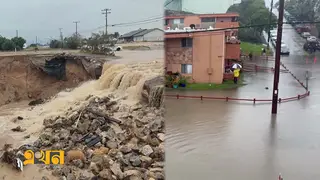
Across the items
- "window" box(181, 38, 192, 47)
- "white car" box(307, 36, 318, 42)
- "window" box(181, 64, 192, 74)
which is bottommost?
"window" box(181, 64, 192, 74)

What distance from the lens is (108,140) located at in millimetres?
2961

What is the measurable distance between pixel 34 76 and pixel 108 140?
315 cm

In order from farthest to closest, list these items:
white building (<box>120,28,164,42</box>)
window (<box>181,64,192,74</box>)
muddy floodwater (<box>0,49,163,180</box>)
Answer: window (<box>181,64,192,74</box>) → muddy floodwater (<box>0,49,163,180</box>) → white building (<box>120,28,164,42</box>)

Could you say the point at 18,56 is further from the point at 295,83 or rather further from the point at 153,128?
the point at 295,83

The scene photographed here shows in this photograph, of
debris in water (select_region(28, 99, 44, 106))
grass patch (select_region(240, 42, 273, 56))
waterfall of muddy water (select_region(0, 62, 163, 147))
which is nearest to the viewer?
waterfall of muddy water (select_region(0, 62, 163, 147))

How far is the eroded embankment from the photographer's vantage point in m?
5.01

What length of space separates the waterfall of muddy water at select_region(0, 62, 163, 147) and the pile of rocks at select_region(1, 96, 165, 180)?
220 millimetres

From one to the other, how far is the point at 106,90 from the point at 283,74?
3.62 metres

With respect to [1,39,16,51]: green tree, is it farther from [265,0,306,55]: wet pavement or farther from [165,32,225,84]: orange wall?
[265,0,306,55]: wet pavement

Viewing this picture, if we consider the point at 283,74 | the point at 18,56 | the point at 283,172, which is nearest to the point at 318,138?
the point at 283,172

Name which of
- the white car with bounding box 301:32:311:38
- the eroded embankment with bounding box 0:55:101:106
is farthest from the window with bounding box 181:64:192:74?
→ the white car with bounding box 301:32:311:38

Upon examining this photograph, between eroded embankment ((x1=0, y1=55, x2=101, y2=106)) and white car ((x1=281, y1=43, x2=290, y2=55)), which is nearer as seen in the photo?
eroded embankment ((x1=0, y1=55, x2=101, y2=106))

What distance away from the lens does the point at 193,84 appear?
5020 mm

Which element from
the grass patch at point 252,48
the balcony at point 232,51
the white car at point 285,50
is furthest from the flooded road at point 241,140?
the white car at point 285,50
